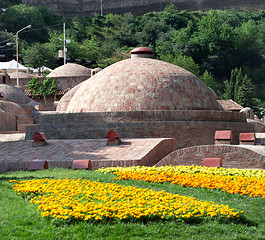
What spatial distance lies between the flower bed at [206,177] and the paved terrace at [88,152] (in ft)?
3.06

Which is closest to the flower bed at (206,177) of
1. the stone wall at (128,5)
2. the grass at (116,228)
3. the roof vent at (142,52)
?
the grass at (116,228)

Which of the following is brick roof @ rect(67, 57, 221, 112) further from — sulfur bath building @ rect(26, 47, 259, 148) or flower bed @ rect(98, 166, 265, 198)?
flower bed @ rect(98, 166, 265, 198)

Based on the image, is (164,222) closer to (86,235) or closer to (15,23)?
(86,235)

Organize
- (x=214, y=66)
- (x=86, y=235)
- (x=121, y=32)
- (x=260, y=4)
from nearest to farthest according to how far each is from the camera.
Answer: (x=86, y=235)
(x=214, y=66)
(x=121, y=32)
(x=260, y=4)

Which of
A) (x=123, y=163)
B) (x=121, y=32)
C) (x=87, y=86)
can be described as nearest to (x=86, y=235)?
(x=123, y=163)

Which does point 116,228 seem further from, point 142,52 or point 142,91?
point 142,52

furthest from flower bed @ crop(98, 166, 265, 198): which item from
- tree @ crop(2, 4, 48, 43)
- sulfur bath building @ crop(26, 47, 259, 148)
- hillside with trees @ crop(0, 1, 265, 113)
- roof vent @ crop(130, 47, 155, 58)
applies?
tree @ crop(2, 4, 48, 43)

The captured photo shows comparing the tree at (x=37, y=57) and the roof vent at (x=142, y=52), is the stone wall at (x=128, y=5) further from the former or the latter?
the roof vent at (x=142, y=52)

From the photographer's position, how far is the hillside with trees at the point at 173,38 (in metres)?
61.6

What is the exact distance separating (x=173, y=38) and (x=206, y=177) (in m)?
57.7

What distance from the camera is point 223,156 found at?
1184 cm

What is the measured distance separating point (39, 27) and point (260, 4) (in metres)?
41.6

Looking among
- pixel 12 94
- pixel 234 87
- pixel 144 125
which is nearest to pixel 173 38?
pixel 234 87

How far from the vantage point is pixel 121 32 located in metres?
74.2
